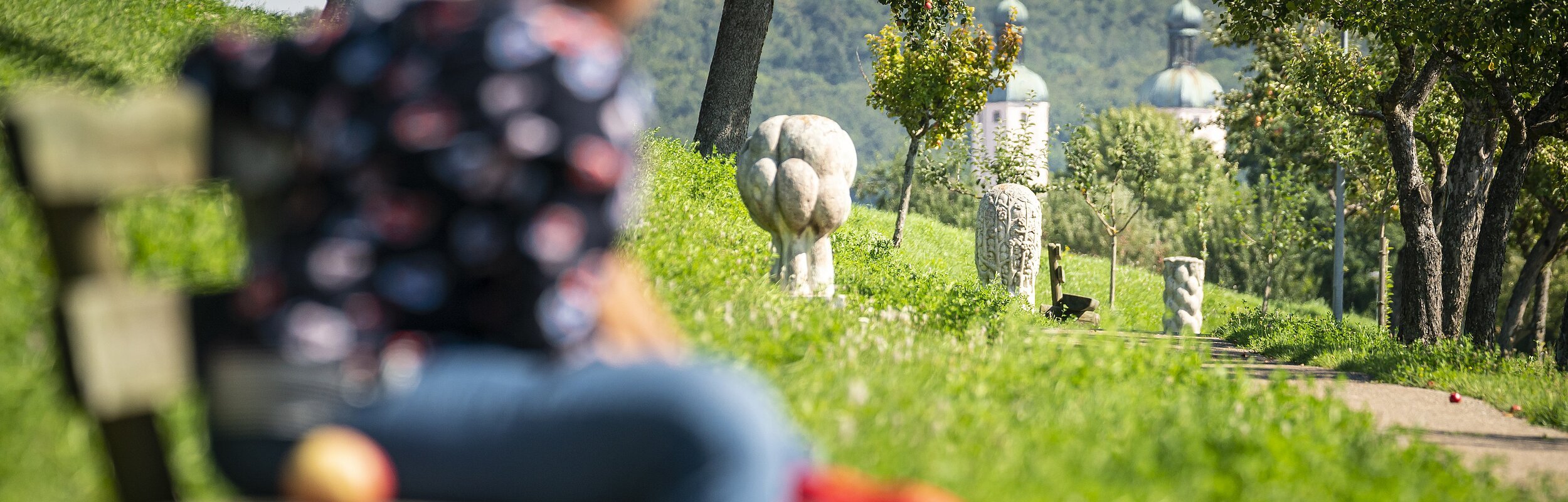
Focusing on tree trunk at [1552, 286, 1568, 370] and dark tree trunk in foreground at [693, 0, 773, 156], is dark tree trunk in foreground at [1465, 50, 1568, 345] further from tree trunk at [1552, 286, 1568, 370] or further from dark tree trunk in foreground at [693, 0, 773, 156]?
dark tree trunk in foreground at [693, 0, 773, 156]

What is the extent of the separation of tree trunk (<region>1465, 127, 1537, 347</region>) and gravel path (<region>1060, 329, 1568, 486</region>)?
4.72m

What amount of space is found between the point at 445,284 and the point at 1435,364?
36.6 feet

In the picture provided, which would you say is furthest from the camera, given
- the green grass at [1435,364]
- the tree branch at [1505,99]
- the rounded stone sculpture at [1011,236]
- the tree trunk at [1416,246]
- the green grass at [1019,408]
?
the rounded stone sculpture at [1011,236]

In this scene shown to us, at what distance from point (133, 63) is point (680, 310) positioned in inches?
163

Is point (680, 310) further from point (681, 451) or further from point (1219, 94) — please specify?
point (1219, 94)

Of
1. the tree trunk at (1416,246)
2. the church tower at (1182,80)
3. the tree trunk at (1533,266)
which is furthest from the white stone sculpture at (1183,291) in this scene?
the church tower at (1182,80)

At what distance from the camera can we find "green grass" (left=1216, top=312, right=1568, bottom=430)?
8.69 metres

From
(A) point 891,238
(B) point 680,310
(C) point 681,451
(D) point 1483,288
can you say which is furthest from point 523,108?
(A) point 891,238

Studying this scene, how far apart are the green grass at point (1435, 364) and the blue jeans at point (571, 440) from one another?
7.95 meters

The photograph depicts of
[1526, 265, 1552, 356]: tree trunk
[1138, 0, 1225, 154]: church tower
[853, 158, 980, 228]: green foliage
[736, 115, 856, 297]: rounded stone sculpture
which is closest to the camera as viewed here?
[736, 115, 856, 297]: rounded stone sculpture

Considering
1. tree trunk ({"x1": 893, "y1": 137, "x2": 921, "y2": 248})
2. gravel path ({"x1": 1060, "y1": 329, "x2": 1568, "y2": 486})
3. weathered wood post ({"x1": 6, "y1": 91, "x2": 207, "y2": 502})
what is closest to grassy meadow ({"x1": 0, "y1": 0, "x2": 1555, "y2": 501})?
weathered wood post ({"x1": 6, "y1": 91, "x2": 207, "y2": 502})

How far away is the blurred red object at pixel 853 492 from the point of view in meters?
2.04

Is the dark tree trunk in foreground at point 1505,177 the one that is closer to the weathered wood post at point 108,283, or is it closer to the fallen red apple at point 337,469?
the fallen red apple at point 337,469

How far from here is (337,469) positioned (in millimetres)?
1661
